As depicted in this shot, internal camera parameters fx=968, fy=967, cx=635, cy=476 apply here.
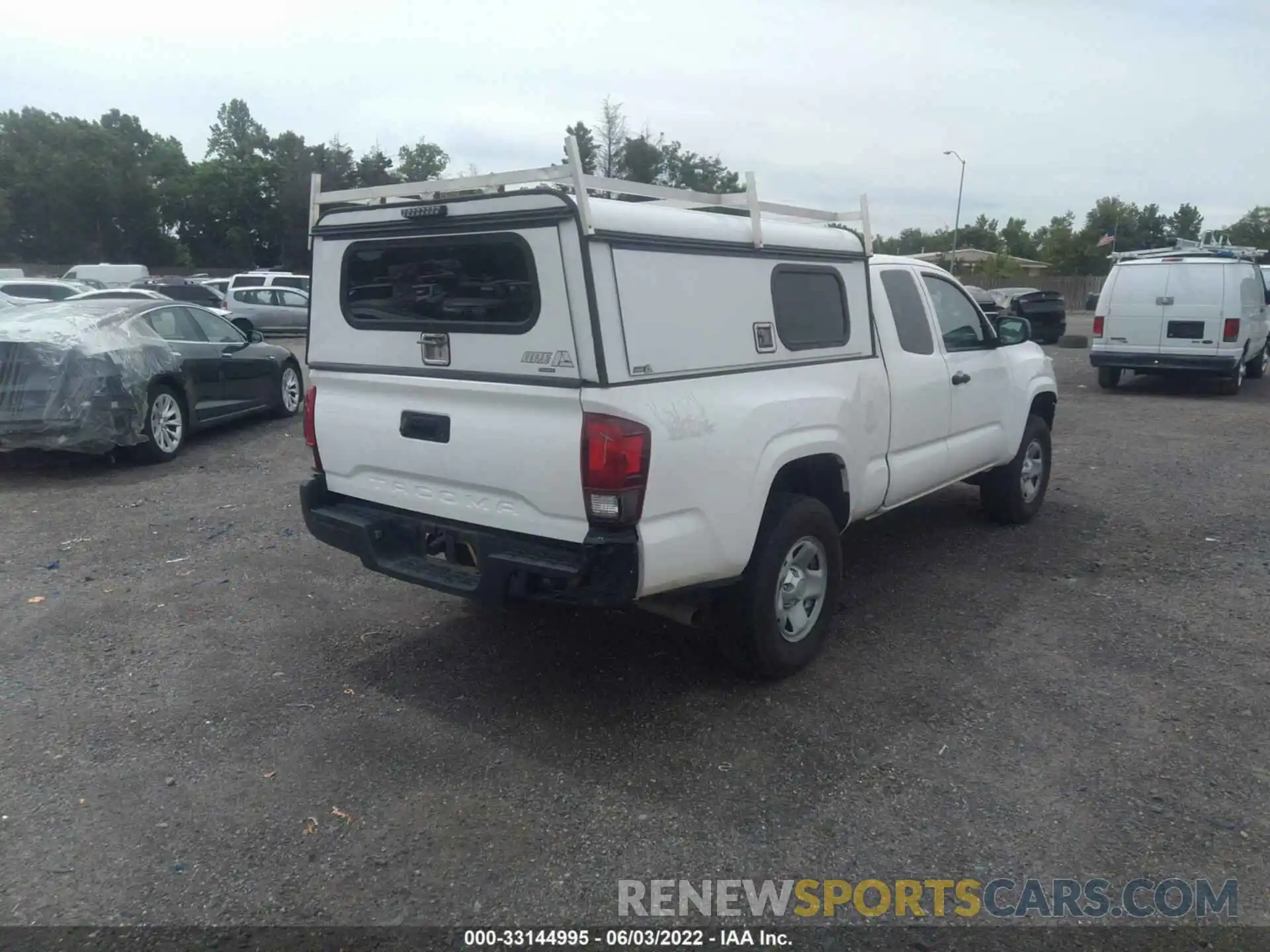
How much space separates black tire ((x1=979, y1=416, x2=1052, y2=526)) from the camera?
6973 millimetres

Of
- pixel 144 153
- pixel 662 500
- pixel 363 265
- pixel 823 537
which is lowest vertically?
pixel 823 537

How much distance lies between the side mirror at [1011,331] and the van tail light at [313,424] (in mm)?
4515

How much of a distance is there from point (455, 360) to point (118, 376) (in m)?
5.70

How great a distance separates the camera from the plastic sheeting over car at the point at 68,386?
8.11 meters

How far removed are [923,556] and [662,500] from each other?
3.37 m

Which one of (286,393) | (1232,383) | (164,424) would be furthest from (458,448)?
(1232,383)

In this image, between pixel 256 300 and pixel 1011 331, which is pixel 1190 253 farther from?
pixel 256 300

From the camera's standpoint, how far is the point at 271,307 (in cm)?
2319

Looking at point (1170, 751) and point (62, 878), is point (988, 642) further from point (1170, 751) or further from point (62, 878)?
point (62, 878)

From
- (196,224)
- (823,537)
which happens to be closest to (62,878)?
(823,537)

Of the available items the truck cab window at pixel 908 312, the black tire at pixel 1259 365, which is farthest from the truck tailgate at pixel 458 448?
the black tire at pixel 1259 365

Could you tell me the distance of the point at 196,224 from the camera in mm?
60500

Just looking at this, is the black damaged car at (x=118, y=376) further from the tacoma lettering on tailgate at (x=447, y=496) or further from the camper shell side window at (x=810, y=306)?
the camper shell side window at (x=810, y=306)

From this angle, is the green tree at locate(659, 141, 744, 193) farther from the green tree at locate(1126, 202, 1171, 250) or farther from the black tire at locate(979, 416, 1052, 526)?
the green tree at locate(1126, 202, 1171, 250)
